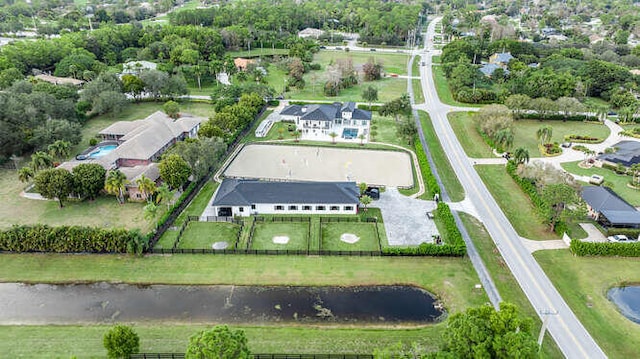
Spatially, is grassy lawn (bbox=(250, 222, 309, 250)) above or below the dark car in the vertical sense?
below

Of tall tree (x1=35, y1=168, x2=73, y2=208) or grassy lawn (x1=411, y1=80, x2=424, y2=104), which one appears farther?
grassy lawn (x1=411, y1=80, x2=424, y2=104)

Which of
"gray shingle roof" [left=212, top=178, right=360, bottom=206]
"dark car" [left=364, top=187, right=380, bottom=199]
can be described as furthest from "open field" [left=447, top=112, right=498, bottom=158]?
"gray shingle roof" [left=212, top=178, right=360, bottom=206]

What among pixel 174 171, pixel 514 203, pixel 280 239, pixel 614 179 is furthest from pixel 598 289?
pixel 174 171

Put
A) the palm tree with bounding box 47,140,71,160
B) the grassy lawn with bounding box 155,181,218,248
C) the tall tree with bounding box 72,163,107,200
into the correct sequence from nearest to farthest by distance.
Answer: the grassy lawn with bounding box 155,181,218,248
the tall tree with bounding box 72,163,107,200
the palm tree with bounding box 47,140,71,160

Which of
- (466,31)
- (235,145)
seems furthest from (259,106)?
(466,31)

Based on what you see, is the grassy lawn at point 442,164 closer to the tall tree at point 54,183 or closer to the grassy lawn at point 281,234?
the grassy lawn at point 281,234

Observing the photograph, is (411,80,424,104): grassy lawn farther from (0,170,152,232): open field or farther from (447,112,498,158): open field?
(0,170,152,232): open field

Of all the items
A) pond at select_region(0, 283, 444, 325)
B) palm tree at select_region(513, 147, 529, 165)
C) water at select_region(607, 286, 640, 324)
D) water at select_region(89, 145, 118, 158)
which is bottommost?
pond at select_region(0, 283, 444, 325)

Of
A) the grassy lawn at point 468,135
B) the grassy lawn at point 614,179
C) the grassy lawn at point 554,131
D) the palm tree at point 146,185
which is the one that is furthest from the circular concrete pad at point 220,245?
the grassy lawn at point 554,131
